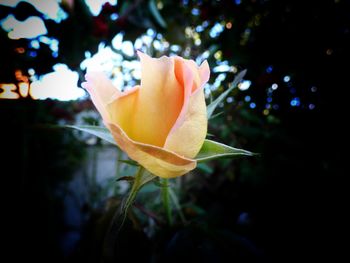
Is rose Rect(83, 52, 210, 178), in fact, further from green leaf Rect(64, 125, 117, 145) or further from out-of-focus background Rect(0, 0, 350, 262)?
out-of-focus background Rect(0, 0, 350, 262)

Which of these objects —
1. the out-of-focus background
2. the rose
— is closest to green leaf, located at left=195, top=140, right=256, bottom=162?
the rose

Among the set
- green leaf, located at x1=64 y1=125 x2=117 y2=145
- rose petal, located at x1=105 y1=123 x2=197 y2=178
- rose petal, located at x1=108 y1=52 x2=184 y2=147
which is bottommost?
rose petal, located at x1=105 y1=123 x2=197 y2=178

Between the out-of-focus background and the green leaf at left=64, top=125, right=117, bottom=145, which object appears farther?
the out-of-focus background

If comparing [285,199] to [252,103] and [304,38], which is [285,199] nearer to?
[252,103]

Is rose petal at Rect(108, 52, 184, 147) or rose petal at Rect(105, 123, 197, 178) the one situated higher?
rose petal at Rect(108, 52, 184, 147)

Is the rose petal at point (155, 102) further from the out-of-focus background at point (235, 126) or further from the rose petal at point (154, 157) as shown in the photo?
the out-of-focus background at point (235, 126)

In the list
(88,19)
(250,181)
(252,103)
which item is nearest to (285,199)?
(250,181)

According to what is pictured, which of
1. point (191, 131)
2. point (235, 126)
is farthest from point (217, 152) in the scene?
point (235, 126)
